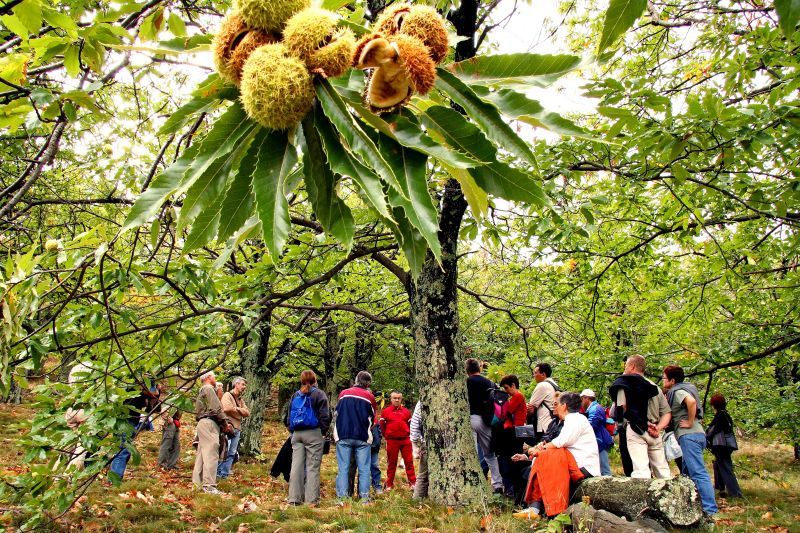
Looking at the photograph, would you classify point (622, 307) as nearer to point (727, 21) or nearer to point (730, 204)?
point (730, 204)

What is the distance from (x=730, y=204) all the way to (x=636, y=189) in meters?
1.46

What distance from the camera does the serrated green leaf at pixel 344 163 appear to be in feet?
3.59

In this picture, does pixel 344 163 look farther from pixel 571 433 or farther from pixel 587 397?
pixel 587 397

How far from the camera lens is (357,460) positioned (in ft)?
27.3

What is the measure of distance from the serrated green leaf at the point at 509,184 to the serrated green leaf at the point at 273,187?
0.45 metres

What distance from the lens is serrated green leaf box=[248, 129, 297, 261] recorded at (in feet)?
3.92

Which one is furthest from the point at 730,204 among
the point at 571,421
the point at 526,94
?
the point at 526,94

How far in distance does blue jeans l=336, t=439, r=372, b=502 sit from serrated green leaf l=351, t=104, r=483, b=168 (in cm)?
776

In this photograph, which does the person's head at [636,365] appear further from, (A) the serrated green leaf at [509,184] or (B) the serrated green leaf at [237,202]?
(B) the serrated green leaf at [237,202]

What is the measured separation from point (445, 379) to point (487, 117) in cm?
517

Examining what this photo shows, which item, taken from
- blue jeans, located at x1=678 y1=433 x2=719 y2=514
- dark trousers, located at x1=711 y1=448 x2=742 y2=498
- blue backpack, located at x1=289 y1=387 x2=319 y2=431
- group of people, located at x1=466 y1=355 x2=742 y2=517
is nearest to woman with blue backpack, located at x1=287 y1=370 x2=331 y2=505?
blue backpack, located at x1=289 y1=387 x2=319 y2=431

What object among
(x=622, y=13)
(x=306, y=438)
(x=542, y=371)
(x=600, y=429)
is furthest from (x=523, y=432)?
(x=622, y=13)

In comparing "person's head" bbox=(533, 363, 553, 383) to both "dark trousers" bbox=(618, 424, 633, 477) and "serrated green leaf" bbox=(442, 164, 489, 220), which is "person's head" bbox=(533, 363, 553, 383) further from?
"serrated green leaf" bbox=(442, 164, 489, 220)

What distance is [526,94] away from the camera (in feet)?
A: 4.04
